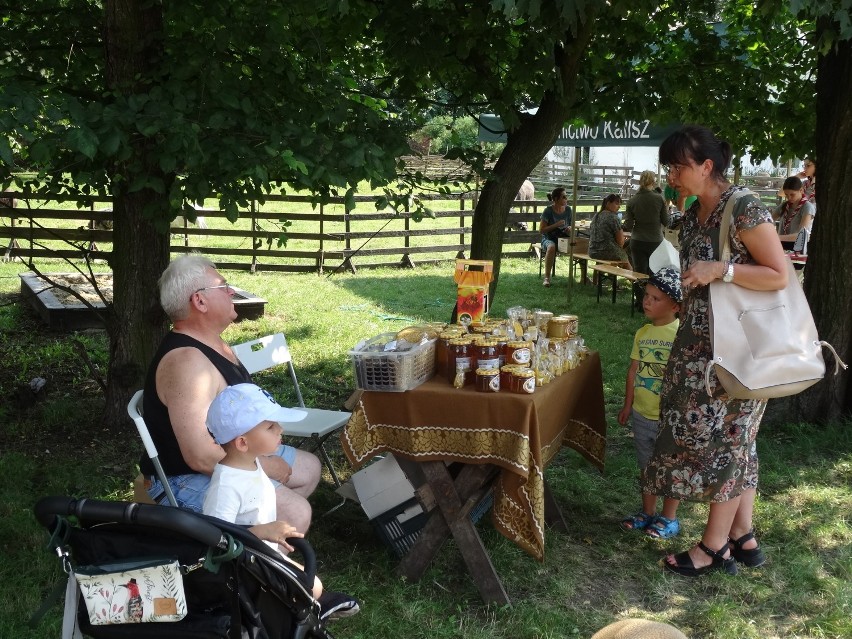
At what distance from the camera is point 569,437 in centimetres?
448

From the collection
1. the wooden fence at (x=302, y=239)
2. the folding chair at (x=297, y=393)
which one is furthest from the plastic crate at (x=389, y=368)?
the wooden fence at (x=302, y=239)

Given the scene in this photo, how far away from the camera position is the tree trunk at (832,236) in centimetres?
561

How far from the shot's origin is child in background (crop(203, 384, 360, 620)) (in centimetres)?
261

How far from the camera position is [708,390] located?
354cm

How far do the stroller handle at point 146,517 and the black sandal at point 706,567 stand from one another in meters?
2.30

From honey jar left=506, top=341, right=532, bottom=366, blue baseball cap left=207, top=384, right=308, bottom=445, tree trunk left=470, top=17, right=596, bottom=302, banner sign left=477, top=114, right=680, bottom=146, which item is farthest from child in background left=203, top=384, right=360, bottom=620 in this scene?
banner sign left=477, top=114, right=680, bottom=146

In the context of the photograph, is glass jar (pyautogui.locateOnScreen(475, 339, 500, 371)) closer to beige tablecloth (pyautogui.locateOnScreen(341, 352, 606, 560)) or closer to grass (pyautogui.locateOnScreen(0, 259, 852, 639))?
beige tablecloth (pyautogui.locateOnScreen(341, 352, 606, 560))

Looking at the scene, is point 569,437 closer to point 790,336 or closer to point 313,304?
point 790,336

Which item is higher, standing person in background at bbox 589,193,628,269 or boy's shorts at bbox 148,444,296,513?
standing person in background at bbox 589,193,628,269

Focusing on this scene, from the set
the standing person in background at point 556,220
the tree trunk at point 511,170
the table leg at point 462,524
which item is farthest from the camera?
the standing person in background at point 556,220

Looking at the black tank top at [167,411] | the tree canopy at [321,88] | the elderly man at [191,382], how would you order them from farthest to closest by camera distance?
the tree canopy at [321,88] < the black tank top at [167,411] < the elderly man at [191,382]

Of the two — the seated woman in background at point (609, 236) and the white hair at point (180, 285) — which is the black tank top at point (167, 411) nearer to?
the white hair at point (180, 285)

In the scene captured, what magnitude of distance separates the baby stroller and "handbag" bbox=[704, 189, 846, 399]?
→ 2.01 metres

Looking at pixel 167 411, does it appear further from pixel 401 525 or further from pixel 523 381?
pixel 523 381
